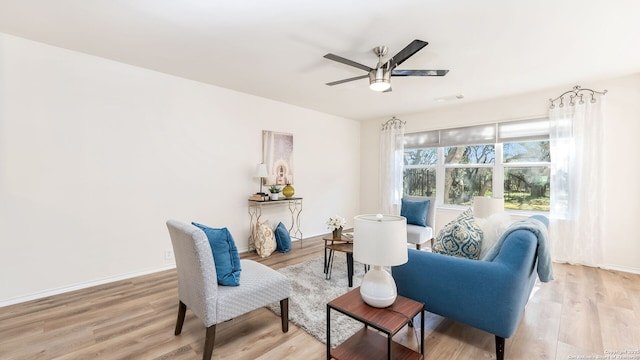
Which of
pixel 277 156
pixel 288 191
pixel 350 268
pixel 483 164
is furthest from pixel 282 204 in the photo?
pixel 483 164

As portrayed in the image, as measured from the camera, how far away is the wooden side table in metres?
1.52

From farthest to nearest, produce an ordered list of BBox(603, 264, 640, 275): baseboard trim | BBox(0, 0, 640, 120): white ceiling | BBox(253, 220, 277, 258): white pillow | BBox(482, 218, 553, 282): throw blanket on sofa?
1. BBox(253, 220, 277, 258): white pillow
2. BBox(603, 264, 640, 275): baseboard trim
3. BBox(0, 0, 640, 120): white ceiling
4. BBox(482, 218, 553, 282): throw blanket on sofa

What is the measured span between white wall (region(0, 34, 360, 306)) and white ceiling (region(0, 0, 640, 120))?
1.01 feet

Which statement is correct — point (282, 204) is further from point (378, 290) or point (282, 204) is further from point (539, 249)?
point (539, 249)

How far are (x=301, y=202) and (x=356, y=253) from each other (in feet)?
11.5

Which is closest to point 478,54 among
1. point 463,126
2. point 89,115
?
point 463,126

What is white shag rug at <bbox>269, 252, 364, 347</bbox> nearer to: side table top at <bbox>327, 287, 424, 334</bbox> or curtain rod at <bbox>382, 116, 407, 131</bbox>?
side table top at <bbox>327, 287, 424, 334</bbox>

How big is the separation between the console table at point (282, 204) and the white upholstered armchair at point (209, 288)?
219 cm

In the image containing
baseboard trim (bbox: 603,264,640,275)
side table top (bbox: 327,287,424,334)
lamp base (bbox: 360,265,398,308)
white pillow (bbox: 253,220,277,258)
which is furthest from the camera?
white pillow (bbox: 253,220,277,258)

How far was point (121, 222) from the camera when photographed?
3146mm

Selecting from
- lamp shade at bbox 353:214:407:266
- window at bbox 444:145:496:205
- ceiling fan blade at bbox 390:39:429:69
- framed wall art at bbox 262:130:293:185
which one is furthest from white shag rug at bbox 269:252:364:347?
window at bbox 444:145:496:205

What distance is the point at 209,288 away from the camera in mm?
1722

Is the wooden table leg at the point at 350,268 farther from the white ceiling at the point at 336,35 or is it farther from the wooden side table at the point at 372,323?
the white ceiling at the point at 336,35

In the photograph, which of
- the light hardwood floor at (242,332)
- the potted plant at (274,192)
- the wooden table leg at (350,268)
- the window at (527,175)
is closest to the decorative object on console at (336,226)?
the wooden table leg at (350,268)
